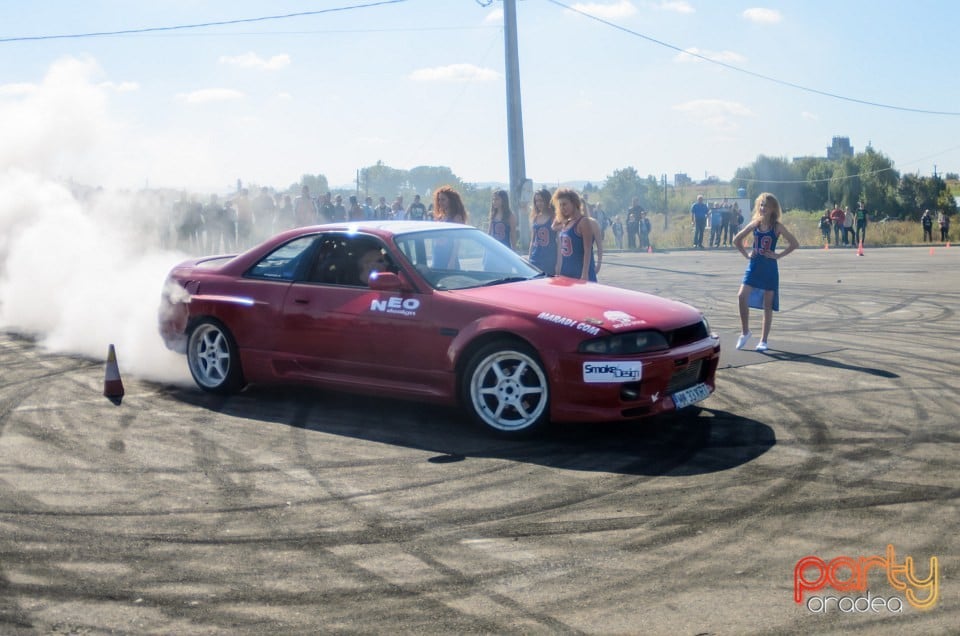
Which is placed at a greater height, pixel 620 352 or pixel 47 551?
pixel 620 352

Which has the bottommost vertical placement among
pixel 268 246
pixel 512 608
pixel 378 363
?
pixel 512 608

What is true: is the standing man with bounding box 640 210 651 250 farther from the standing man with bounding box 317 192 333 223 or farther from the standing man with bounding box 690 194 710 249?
the standing man with bounding box 317 192 333 223

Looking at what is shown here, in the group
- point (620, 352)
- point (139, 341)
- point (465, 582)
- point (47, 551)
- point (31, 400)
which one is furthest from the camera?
point (139, 341)

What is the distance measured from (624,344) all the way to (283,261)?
303 cm

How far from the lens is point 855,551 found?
15.2 ft

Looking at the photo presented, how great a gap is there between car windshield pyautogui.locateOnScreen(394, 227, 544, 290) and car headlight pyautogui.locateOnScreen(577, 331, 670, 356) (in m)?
1.22

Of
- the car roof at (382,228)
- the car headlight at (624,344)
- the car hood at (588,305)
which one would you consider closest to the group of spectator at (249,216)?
the car roof at (382,228)

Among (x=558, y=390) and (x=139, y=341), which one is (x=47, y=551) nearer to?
(x=558, y=390)

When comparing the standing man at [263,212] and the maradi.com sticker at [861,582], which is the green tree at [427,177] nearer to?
the standing man at [263,212]

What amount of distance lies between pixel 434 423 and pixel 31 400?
3.43m

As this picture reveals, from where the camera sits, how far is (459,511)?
17.7 ft

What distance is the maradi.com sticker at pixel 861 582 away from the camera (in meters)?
4.07

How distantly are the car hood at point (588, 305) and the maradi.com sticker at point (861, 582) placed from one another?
2.54 metres

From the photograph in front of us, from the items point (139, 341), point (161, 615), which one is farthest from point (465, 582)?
point (139, 341)
